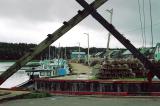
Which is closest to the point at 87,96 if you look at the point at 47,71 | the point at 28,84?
the point at 28,84

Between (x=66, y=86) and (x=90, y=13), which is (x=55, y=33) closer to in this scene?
(x=90, y=13)

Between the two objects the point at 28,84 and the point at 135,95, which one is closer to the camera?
the point at 135,95

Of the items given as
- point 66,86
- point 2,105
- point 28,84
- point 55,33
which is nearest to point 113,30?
point 55,33

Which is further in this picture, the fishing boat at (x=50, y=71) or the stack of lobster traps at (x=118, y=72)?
the fishing boat at (x=50, y=71)

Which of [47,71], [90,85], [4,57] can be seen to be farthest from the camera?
[4,57]

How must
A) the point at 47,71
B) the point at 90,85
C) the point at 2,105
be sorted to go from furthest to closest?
1. the point at 47,71
2. the point at 90,85
3. the point at 2,105

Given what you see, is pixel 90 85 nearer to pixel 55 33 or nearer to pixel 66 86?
pixel 66 86

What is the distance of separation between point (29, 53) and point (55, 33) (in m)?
1.24

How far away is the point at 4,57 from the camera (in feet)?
616

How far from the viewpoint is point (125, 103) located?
15891mm

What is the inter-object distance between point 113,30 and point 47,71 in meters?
59.6

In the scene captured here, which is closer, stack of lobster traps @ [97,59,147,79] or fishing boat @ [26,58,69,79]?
stack of lobster traps @ [97,59,147,79]

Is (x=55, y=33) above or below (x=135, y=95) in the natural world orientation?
above

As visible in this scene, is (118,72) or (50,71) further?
(50,71)
